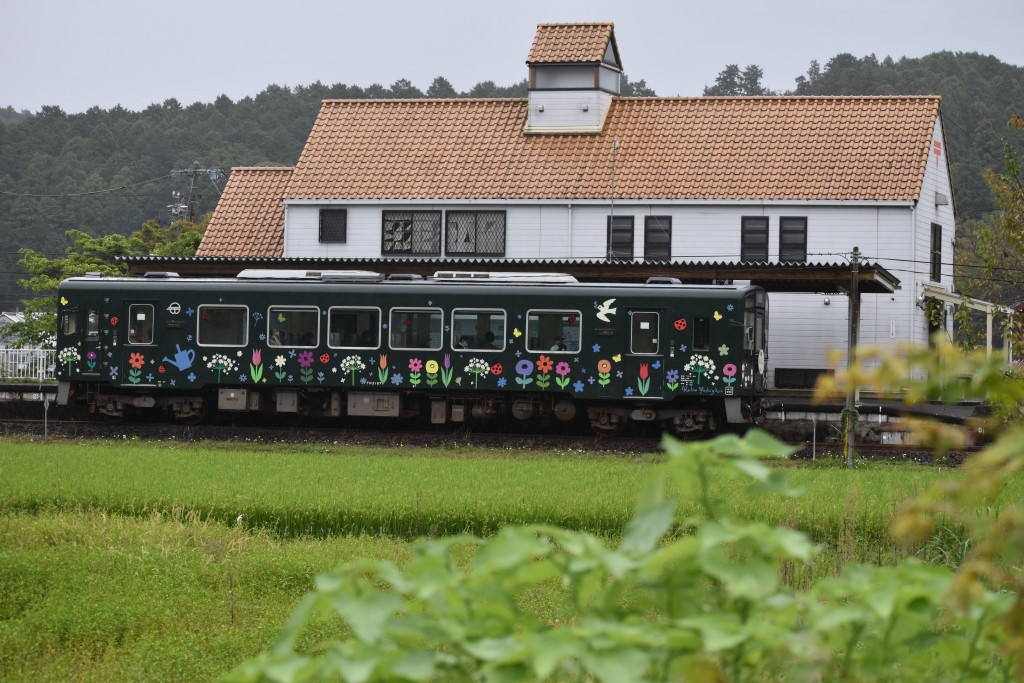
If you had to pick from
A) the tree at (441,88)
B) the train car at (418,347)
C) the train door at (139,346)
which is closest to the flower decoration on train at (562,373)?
the train car at (418,347)

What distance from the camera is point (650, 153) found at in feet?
111

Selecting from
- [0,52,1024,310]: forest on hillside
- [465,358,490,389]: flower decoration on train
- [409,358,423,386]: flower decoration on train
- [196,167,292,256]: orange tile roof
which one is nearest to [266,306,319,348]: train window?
[409,358,423,386]: flower decoration on train

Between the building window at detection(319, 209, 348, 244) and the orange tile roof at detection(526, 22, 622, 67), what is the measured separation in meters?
6.12

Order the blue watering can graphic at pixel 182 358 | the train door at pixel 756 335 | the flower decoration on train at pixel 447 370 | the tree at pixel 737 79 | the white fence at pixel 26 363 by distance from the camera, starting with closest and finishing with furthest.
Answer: the train door at pixel 756 335, the flower decoration on train at pixel 447 370, the blue watering can graphic at pixel 182 358, the white fence at pixel 26 363, the tree at pixel 737 79

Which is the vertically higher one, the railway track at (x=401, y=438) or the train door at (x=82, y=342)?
the train door at (x=82, y=342)

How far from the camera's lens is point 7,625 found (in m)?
9.13

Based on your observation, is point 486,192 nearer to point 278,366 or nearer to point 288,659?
point 278,366

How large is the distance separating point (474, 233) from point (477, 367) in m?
9.73

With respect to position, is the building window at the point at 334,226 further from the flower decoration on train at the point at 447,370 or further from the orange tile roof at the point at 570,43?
the flower decoration on train at the point at 447,370

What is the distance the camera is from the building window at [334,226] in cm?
3406

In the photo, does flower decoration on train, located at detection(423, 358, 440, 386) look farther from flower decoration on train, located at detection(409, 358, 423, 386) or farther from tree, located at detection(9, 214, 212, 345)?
tree, located at detection(9, 214, 212, 345)

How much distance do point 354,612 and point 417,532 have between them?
10192mm

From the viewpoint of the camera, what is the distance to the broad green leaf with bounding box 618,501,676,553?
3.06 metres

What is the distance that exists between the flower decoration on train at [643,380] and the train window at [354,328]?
15.5 feet
